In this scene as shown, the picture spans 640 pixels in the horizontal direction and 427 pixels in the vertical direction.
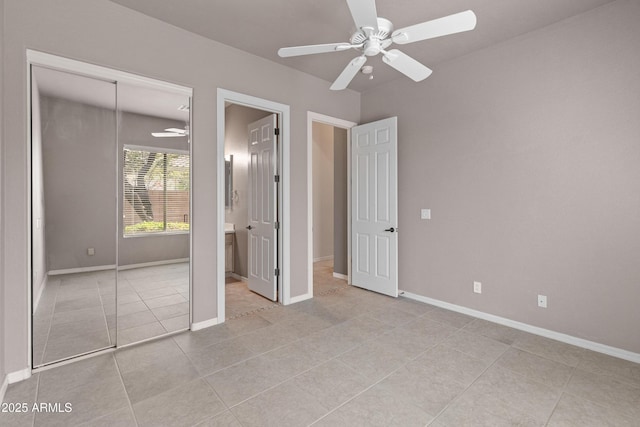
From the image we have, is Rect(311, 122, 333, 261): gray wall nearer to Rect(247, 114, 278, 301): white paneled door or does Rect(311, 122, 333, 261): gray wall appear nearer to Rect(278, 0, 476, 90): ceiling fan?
Rect(247, 114, 278, 301): white paneled door

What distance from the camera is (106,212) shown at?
2.62 meters

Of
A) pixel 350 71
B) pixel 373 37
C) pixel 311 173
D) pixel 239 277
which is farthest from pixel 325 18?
pixel 239 277

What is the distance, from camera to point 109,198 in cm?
263

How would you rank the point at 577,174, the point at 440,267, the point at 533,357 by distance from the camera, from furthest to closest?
the point at 440,267
the point at 577,174
the point at 533,357

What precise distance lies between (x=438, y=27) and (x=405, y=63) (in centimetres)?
45

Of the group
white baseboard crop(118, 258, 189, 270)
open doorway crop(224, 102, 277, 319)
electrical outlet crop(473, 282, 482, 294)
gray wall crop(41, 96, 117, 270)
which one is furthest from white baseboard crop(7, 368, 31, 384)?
electrical outlet crop(473, 282, 482, 294)

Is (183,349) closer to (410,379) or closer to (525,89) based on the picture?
(410,379)

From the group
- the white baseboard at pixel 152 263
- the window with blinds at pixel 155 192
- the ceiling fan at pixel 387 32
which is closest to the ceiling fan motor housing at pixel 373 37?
the ceiling fan at pixel 387 32

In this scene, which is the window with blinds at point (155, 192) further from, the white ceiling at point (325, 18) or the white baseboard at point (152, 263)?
the white ceiling at point (325, 18)

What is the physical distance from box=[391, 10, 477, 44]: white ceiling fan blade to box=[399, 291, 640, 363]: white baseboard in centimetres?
281

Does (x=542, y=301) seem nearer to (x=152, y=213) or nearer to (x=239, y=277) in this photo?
(x=152, y=213)

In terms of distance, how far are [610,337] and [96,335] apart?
14.4 feet

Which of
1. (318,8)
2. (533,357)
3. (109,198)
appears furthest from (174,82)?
(533,357)

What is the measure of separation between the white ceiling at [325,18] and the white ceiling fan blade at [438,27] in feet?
1.65
